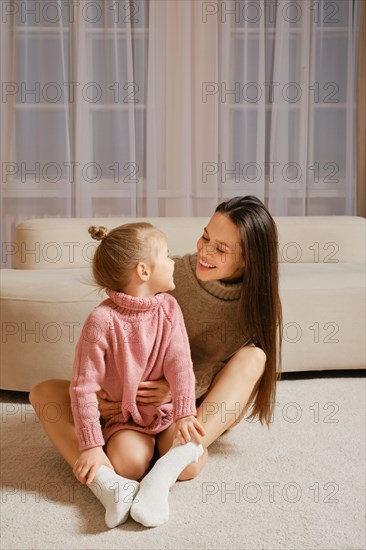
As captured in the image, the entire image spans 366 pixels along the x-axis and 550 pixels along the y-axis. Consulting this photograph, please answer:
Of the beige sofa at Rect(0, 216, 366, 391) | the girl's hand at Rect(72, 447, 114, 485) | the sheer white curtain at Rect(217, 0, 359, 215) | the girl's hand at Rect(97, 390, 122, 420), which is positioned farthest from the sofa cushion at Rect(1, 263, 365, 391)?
the sheer white curtain at Rect(217, 0, 359, 215)

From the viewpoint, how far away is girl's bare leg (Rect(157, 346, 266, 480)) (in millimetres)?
1705

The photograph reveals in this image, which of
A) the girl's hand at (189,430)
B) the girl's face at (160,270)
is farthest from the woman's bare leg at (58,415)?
the girl's face at (160,270)

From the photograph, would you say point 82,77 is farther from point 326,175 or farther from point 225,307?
point 225,307

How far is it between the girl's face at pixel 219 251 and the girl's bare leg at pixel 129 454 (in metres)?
0.43

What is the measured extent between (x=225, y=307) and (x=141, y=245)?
361 mm

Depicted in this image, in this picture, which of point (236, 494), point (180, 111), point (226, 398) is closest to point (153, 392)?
point (226, 398)

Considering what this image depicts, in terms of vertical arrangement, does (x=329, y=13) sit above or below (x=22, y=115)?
above

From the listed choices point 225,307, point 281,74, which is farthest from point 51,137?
point 225,307

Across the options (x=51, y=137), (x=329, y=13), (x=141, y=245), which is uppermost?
(x=329, y=13)

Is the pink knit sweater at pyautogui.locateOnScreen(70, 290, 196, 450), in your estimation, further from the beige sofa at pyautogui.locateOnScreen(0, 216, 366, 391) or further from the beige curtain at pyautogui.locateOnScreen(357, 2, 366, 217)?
the beige curtain at pyautogui.locateOnScreen(357, 2, 366, 217)

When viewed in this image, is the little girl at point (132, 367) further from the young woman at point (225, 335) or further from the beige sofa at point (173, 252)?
the beige sofa at point (173, 252)

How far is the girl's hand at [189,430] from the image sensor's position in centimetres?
158

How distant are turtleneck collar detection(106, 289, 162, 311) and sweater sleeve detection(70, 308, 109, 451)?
40 millimetres

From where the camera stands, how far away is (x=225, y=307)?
1.89 metres
